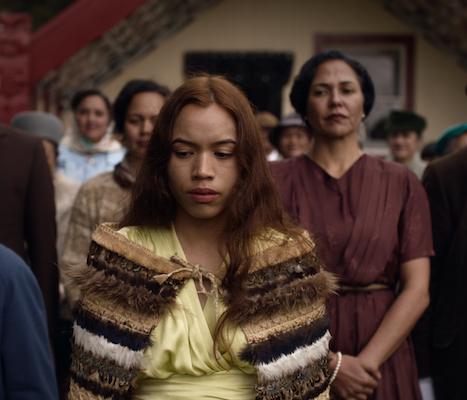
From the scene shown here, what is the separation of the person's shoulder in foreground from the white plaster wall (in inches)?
232

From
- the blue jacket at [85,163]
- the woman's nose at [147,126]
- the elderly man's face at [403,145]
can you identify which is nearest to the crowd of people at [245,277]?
the woman's nose at [147,126]

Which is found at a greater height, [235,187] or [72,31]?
[72,31]

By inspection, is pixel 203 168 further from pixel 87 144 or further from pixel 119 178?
pixel 87 144

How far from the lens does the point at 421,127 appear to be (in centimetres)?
606

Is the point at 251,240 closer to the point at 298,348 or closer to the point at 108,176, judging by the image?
the point at 298,348

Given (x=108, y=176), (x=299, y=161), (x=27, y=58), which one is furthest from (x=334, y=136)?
(x=27, y=58)

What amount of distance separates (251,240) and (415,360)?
121cm

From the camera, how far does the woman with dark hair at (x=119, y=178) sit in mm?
3061

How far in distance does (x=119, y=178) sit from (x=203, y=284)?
141cm

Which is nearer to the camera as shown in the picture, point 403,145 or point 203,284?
point 203,284

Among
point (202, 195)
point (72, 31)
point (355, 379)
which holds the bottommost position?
point (355, 379)

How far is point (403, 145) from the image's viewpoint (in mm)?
5957

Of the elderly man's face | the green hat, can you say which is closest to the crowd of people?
the elderly man's face

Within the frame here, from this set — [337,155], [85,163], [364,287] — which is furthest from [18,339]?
[85,163]
